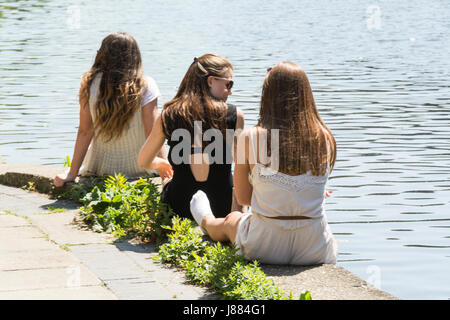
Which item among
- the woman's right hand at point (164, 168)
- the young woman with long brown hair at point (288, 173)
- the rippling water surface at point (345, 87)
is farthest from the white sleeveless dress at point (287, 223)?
the rippling water surface at point (345, 87)

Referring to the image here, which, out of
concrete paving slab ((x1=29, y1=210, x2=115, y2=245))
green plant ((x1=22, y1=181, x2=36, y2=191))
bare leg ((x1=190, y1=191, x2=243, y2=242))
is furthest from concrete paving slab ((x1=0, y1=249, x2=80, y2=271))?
green plant ((x1=22, y1=181, x2=36, y2=191))

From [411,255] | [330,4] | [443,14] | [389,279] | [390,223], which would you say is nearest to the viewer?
[389,279]

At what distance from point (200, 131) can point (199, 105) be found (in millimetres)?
179

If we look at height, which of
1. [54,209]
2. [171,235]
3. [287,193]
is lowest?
[54,209]

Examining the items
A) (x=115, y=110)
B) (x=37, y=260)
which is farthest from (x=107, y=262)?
(x=115, y=110)

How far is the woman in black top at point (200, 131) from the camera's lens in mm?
5590

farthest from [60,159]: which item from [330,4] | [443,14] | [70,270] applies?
[330,4]

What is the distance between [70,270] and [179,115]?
4.59ft

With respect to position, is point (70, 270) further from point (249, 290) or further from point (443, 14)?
point (443, 14)

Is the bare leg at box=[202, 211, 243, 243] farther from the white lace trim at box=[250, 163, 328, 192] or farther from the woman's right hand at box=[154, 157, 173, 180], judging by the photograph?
the woman's right hand at box=[154, 157, 173, 180]

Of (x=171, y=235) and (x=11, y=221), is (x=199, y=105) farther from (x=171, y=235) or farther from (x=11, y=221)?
(x=11, y=221)

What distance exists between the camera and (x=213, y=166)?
18.6 feet

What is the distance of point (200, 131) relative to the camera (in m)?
5.59

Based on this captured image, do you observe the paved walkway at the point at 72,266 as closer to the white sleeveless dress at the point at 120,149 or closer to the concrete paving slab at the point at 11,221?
the concrete paving slab at the point at 11,221
